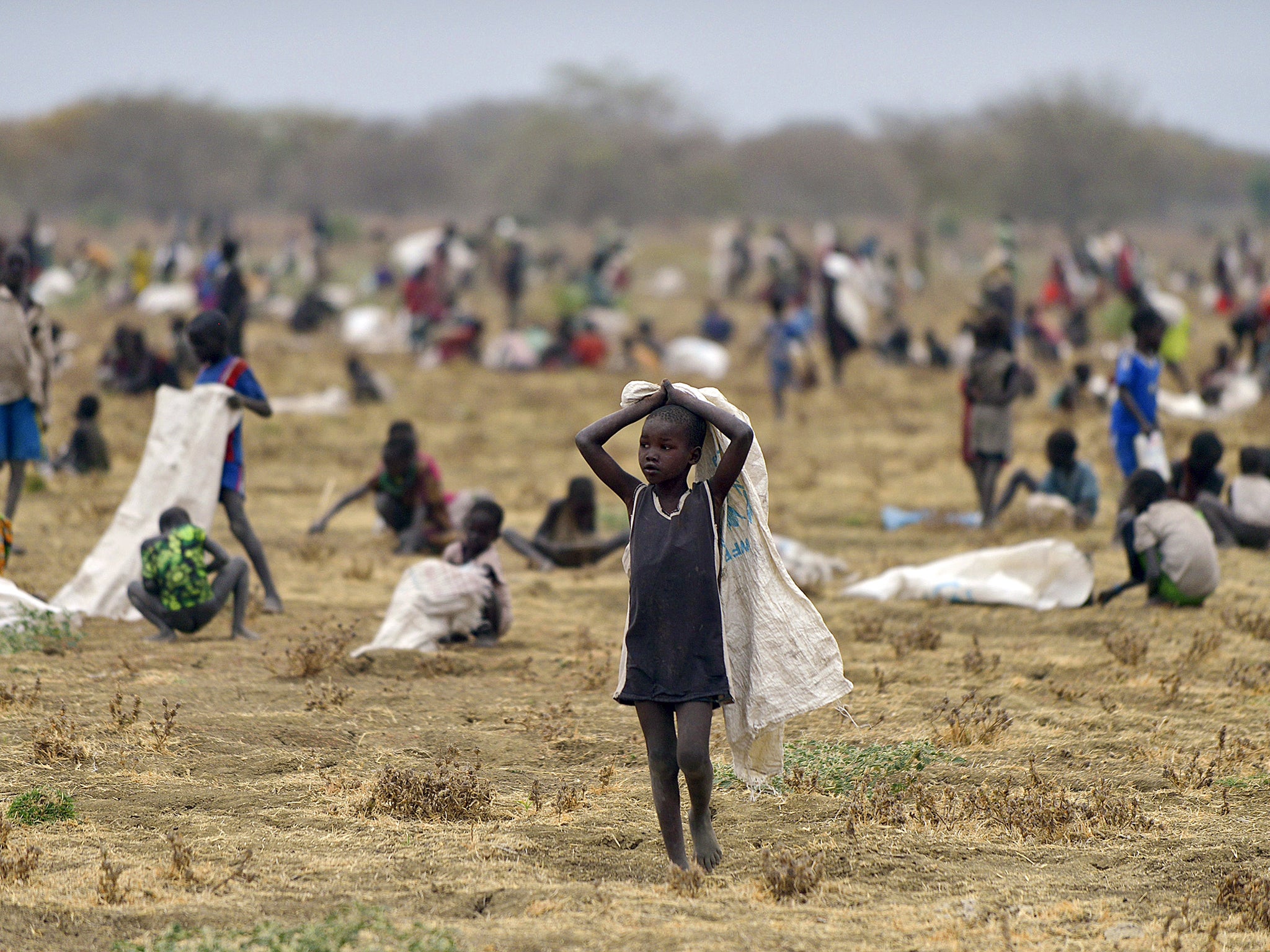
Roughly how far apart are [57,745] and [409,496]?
163 inches

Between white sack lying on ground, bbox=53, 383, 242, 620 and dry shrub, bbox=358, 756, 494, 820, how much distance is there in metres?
2.63

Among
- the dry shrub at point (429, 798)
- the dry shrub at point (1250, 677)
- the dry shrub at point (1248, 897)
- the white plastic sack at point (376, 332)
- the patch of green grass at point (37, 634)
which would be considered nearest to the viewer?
the dry shrub at point (1248, 897)

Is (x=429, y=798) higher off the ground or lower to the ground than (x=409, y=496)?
lower

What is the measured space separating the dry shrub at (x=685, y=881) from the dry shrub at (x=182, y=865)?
1.23 meters

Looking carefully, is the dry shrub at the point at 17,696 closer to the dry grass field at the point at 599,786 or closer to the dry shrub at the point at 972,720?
the dry grass field at the point at 599,786

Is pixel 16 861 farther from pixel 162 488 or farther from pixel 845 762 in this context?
pixel 162 488

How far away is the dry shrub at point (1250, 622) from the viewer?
22.4 feet

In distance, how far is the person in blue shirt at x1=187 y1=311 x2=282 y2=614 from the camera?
266 inches

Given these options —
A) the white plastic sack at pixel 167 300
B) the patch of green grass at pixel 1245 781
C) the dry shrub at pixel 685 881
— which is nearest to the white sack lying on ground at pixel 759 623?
the dry shrub at pixel 685 881

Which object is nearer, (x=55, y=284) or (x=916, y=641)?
(x=916, y=641)

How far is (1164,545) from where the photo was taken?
23.4 ft

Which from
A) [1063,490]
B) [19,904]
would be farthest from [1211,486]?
[19,904]

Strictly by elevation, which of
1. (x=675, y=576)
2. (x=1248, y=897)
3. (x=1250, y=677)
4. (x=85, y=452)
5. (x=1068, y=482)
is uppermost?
(x=85, y=452)

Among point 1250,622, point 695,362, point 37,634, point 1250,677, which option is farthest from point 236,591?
point 695,362
